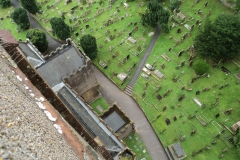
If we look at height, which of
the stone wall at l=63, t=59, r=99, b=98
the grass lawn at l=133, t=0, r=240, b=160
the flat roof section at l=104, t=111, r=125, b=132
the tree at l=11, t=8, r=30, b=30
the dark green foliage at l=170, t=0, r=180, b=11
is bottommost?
the grass lawn at l=133, t=0, r=240, b=160

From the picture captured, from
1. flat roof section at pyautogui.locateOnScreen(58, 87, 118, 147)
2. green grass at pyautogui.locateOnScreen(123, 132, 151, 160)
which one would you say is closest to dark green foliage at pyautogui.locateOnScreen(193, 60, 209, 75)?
green grass at pyautogui.locateOnScreen(123, 132, 151, 160)

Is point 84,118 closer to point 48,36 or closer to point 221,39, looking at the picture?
point 221,39

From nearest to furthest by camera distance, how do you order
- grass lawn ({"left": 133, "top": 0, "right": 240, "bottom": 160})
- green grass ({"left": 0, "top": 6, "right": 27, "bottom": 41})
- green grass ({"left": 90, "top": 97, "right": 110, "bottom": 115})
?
grass lawn ({"left": 133, "top": 0, "right": 240, "bottom": 160}) < green grass ({"left": 90, "top": 97, "right": 110, "bottom": 115}) < green grass ({"left": 0, "top": 6, "right": 27, "bottom": 41})

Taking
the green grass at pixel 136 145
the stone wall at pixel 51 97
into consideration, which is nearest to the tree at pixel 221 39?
the green grass at pixel 136 145

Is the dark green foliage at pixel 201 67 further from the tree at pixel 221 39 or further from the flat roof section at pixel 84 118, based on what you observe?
the flat roof section at pixel 84 118

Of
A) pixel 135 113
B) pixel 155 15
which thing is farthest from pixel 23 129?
pixel 155 15

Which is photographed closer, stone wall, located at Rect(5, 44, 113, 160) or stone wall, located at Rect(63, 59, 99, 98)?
stone wall, located at Rect(5, 44, 113, 160)

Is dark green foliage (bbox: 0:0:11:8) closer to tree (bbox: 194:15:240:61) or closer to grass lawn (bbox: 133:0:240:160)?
grass lawn (bbox: 133:0:240:160)

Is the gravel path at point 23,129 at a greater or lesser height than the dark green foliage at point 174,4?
greater
